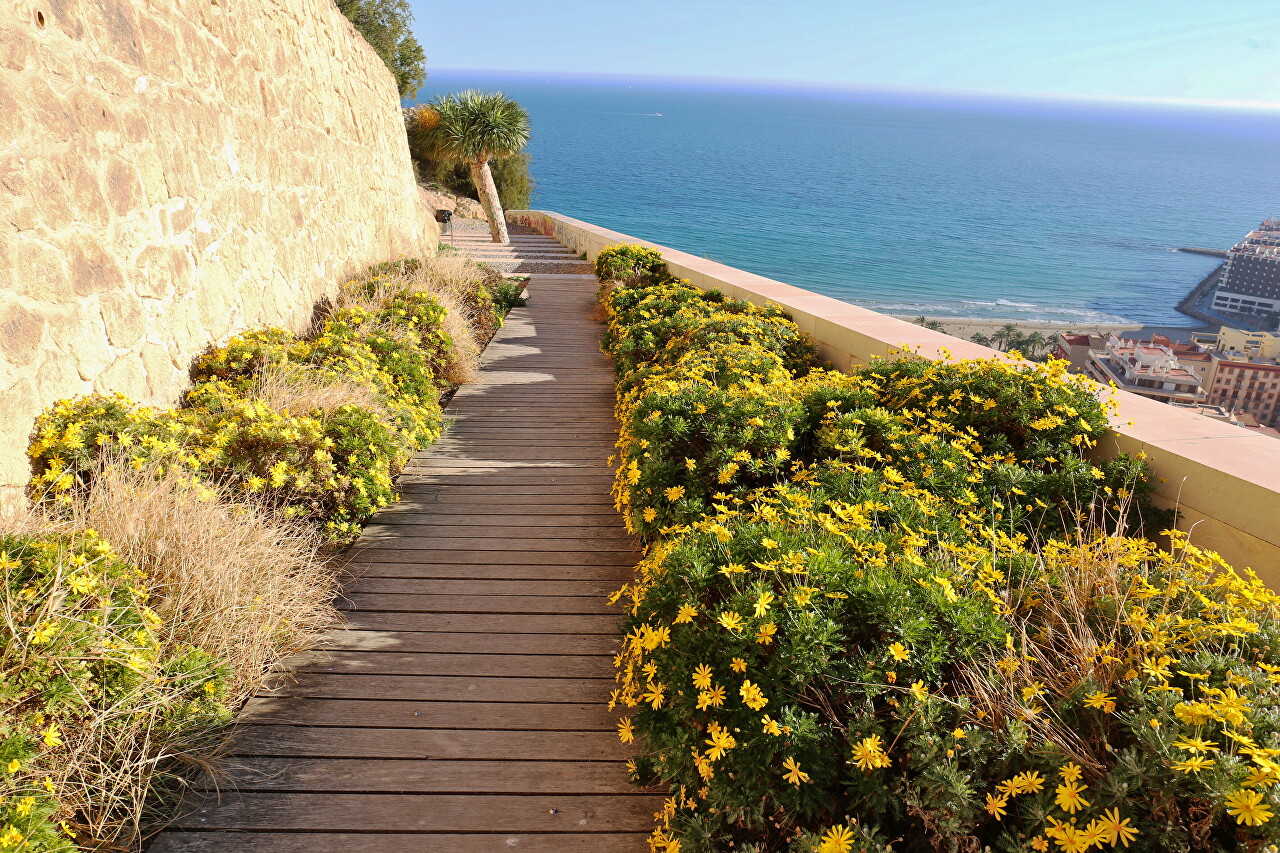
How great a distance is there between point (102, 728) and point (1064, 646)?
2774 mm

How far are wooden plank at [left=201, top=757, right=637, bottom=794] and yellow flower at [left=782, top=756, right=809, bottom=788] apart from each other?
91 cm

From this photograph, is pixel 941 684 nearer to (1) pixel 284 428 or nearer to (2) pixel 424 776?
(2) pixel 424 776

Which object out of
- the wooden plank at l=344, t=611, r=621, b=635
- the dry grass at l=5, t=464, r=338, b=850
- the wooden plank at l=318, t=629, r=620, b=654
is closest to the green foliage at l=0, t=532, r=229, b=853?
the dry grass at l=5, t=464, r=338, b=850

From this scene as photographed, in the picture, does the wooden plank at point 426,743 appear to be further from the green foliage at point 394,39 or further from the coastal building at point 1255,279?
the coastal building at point 1255,279

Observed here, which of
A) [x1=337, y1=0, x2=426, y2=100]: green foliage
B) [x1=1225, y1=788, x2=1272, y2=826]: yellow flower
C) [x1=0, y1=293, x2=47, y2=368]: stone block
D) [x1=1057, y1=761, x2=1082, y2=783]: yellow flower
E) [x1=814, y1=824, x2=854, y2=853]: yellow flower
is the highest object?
[x1=337, y1=0, x2=426, y2=100]: green foliage

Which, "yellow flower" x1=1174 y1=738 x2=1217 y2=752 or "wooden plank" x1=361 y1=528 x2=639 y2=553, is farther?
"wooden plank" x1=361 y1=528 x2=639 y2=553

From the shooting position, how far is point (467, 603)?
337 centimetres

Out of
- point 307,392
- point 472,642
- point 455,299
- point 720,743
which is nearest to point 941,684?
point 720,743

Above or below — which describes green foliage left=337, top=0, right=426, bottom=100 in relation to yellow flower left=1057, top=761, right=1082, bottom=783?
above

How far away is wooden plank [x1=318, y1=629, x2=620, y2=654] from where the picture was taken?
305 centimetres

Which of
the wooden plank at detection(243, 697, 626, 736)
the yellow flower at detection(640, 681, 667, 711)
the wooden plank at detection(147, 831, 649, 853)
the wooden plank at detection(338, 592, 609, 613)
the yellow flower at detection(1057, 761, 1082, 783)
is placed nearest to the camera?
the yellow flower at detection(1057, 761, 1082, 783)

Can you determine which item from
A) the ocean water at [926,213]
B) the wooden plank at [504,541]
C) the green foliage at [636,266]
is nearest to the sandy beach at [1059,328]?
the ocean water at [926,213]

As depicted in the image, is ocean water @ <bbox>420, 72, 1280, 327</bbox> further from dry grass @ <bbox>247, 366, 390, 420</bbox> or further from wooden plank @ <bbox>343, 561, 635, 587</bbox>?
wooden plank @ <bbox>343, 561, 635, 587</bbox>

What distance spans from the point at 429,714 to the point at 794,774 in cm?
155
